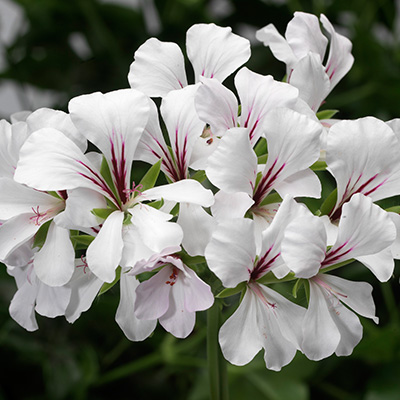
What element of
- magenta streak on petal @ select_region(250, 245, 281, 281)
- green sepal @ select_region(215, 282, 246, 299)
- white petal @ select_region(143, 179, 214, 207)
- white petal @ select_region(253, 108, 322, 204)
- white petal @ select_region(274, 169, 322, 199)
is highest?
white petal @ select_region(253, 108, 322, 204)

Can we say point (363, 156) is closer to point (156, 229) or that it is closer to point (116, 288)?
point (156, 229)

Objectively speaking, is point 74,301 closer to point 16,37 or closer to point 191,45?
point 191,45

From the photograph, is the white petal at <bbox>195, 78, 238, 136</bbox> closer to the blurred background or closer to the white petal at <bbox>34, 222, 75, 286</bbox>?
the white petal at <bbox>34, 222, 75, 286</bbox>

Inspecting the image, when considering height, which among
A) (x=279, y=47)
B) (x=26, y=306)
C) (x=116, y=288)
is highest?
(x=279, y=47)

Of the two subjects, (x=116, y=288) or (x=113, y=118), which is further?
(x=116, y=288)

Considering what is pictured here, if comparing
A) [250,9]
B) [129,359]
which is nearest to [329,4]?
[250,9]

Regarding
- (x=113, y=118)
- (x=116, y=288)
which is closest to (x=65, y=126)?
(x=113, y=118)

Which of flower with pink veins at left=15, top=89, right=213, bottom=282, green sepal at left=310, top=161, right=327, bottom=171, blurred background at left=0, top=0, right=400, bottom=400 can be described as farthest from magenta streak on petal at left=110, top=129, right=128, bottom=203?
blurred background at left=0, top=0, right=400, bottom=400
